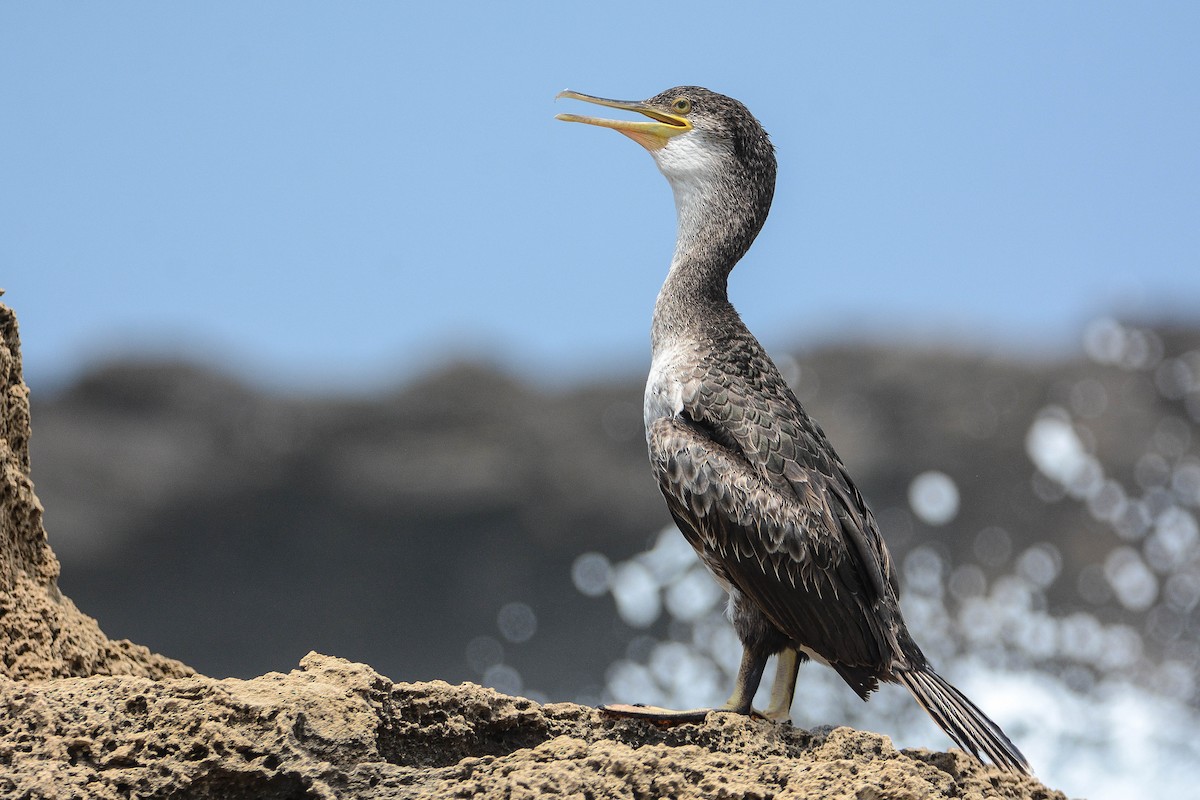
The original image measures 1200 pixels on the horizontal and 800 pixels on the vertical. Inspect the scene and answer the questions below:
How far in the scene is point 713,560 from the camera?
214 inches

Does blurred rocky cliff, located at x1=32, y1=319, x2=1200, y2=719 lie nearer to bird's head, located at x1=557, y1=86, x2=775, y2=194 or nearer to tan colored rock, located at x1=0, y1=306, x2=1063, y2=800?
bird's head, located at x1=557, y1=86, x2=775, y2=194

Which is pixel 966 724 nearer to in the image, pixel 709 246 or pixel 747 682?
pixel 747 682

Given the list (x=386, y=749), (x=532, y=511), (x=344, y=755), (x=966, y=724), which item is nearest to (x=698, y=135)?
(x=966, y=724)

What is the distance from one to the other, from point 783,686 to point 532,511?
12557 mm

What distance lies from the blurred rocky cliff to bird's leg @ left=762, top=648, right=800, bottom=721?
38.2ft

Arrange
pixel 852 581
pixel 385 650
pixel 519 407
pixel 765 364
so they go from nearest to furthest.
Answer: pixel 852 581 → pixel 765 364 → pixel 385 650 → pixel 519 407

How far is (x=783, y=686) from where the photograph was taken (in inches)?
207

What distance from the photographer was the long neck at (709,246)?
19.6ft

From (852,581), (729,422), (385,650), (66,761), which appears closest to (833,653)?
(852,581)

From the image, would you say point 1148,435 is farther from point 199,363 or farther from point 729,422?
point 729,422

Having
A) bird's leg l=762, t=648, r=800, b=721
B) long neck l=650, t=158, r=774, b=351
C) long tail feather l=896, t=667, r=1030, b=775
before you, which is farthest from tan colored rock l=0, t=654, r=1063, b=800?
long neck l=650, t=158, r=774, b=351

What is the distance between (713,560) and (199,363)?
48.2ft

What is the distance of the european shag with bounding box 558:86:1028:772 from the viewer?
5.16m

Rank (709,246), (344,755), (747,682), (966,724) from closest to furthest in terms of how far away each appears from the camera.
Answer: (344,755)
(966,724)
(747,682)
(709,246)
